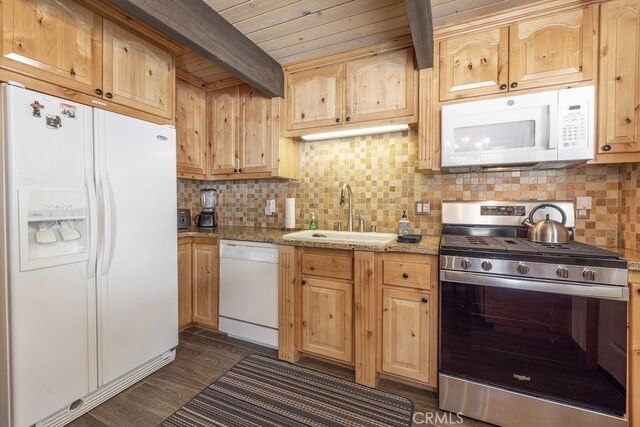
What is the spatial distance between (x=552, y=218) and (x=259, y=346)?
2321mm

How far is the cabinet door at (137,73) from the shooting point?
5.86 ft

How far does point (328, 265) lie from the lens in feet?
6.40

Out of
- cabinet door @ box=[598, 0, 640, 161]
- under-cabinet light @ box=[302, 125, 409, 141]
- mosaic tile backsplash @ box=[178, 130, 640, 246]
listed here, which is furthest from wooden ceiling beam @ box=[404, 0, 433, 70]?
cabinet door @ box=[598, 0, 640, 161]

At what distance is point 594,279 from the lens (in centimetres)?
133

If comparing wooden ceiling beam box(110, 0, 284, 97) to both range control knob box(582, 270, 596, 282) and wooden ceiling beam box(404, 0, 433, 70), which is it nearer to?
wooden ceiling beam box(404, 0, 433, 70)

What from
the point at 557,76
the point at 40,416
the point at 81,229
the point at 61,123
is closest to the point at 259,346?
the point at 40,416

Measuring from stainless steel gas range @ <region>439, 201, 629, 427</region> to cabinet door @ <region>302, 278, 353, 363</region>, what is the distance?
1.91ft

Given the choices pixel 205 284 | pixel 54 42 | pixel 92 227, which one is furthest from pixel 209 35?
pixel 205 284

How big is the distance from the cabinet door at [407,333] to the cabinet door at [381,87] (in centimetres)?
126

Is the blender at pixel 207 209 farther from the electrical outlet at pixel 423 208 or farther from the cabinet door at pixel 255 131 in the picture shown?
the electrical outlet at pixel 423 208

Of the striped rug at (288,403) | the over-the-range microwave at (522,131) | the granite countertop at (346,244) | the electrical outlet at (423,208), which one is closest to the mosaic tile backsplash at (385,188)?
the electrical outlet at (423,208)

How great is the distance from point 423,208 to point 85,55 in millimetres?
2404

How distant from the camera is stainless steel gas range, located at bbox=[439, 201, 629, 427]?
133 centimetres

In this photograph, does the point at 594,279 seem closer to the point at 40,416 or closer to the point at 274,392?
the point at 274,392
